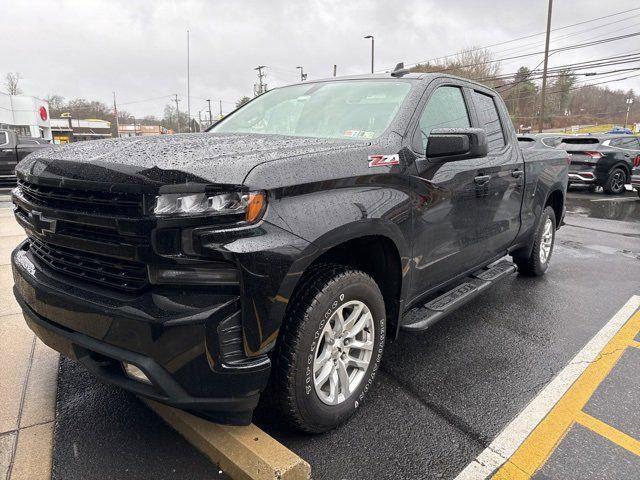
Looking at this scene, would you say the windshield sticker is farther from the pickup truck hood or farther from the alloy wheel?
the alloy wheel

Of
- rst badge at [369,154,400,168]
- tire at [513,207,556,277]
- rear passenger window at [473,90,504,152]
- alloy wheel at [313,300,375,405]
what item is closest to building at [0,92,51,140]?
tire at [513,207,556,277]

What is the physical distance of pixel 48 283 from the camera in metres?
2.16

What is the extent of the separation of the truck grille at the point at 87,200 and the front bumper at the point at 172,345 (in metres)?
0.34

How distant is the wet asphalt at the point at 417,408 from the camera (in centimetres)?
222

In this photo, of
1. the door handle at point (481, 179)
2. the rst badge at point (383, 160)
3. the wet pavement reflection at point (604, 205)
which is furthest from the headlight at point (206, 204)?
the wet pavement reflection at point (604, 205)

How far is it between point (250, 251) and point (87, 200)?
A: 2.45ft

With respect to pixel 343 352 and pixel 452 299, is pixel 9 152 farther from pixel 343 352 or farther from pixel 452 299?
pixel 343 352

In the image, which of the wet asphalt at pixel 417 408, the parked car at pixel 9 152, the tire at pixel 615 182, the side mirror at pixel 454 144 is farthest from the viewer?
the parked car at pixel 9 152

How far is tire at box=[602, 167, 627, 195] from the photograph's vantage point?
13586mm

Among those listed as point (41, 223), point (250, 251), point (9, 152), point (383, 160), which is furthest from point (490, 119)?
point (9, 152)

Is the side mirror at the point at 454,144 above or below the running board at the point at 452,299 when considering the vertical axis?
above

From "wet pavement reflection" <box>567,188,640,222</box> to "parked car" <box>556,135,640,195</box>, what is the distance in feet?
1.39

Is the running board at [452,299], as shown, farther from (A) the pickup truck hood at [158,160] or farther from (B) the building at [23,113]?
(B) the building at [23,113]

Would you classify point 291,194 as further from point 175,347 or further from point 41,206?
point 41,206
